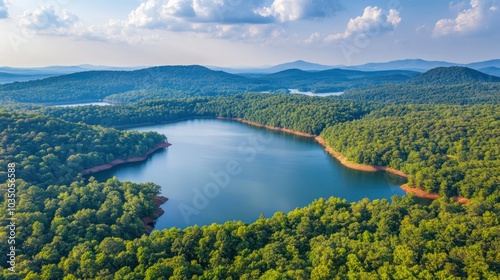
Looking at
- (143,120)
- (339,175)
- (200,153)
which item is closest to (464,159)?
(339,175)

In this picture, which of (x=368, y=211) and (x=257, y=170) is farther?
(x=257, y=170)

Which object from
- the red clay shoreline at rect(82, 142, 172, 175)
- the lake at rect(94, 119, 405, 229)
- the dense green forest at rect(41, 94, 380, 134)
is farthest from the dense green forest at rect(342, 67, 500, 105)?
the red clay shoreline at rect(82, 142, 172, 175)

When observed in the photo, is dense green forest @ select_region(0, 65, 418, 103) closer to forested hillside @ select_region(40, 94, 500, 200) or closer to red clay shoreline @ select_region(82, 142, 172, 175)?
forested hillside @ select_region(40, 94, 500, 200)

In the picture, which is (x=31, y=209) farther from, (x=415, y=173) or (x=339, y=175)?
(x=415, y=173)

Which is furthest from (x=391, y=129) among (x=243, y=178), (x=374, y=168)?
(x=243, y=178)

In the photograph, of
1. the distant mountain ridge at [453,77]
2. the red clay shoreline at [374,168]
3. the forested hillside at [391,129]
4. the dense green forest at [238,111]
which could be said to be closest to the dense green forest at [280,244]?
the red clay shoreline at [374,168]

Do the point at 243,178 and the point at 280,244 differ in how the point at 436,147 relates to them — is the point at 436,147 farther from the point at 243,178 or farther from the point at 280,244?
the point at 280,244
